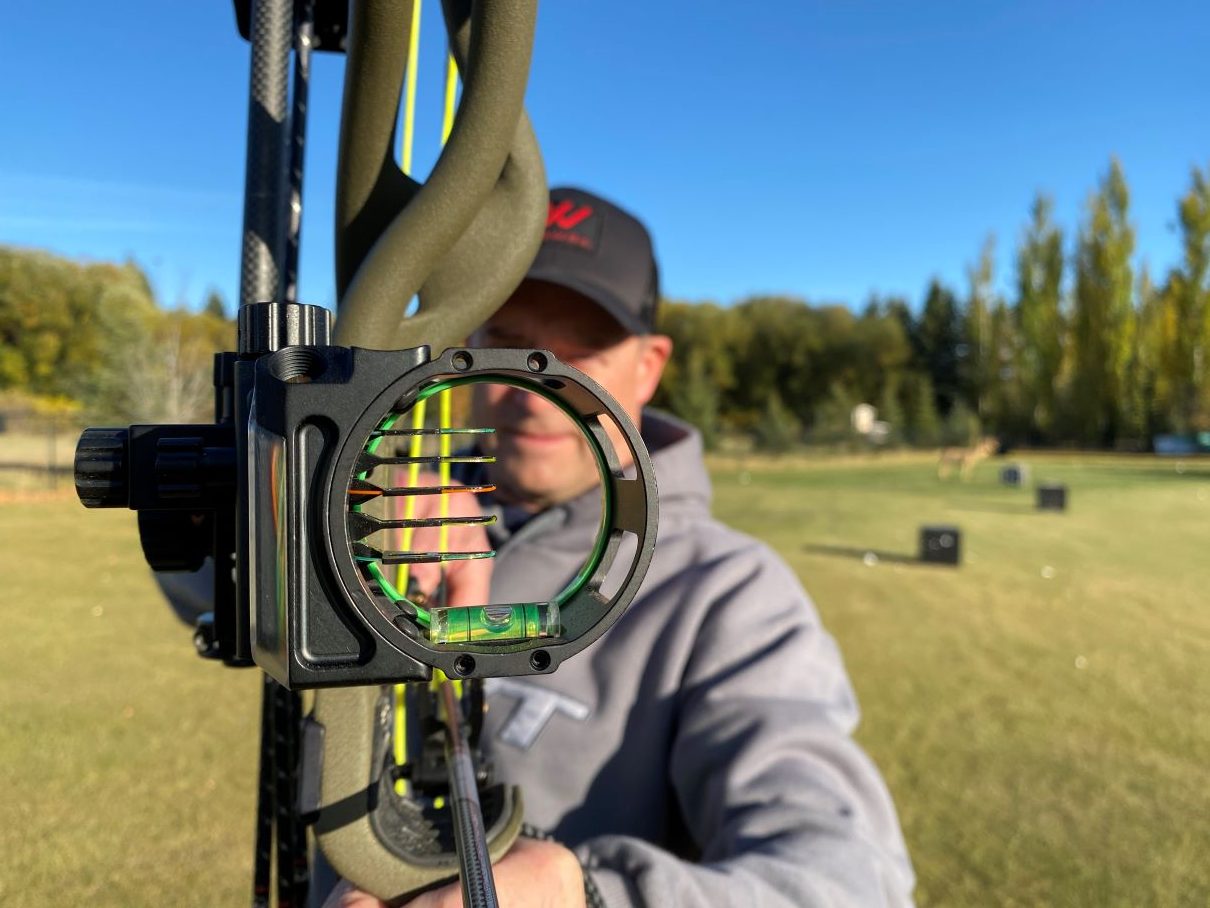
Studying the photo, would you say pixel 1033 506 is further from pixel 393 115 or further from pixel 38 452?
pixel 38 452

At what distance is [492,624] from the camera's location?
0.48m

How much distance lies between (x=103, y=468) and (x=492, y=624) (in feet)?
1.01

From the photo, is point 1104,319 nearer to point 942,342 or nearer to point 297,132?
point 942,342

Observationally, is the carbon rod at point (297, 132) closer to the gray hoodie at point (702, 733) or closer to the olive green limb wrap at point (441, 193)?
the olive green limb wrap at point (441, 193)

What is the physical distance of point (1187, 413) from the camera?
2827 cm

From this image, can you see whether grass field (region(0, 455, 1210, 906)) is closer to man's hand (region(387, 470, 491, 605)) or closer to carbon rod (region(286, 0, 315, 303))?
man's hand (region(387, 470, 491, 605))

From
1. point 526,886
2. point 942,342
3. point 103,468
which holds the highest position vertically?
point 942,342

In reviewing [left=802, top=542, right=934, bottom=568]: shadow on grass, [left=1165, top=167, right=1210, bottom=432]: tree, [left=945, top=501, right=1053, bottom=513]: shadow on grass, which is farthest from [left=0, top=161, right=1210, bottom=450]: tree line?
[left=802, top=542, right=934, bottom=568]: shadow on grass

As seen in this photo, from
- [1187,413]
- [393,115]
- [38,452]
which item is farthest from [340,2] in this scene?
[1187,413]

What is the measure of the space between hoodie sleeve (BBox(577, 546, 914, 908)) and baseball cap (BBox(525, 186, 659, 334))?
56cm

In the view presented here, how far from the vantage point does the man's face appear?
65.2 inches

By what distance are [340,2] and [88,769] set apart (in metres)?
3.50

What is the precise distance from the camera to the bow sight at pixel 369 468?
45cm

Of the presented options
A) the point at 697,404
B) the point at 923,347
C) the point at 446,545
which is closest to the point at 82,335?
the point at 697,404
